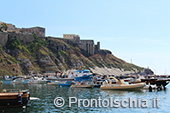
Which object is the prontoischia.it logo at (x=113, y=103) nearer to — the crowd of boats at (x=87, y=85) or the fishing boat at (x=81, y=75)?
the crowd of boats at (x=87, y=85)

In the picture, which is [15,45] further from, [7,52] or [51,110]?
[51,110]

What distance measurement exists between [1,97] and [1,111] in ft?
7.06

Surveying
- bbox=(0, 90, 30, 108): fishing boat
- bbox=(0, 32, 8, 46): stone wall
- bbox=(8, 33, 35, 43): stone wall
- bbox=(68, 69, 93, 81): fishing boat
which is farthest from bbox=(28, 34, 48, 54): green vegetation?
bbox=(0, 90, 30, 108): fishing boat

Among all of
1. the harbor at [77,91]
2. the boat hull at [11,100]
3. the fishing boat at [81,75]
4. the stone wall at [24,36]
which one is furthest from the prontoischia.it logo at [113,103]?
the stone wall at [24,36]

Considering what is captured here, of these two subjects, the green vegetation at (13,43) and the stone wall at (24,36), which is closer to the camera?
the green vegetation at (13,43)

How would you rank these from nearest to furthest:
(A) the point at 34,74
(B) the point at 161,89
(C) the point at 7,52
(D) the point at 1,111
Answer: (D) the point at 1,111 < (B) the point at 161,89 < (A) the point at 34,74 < (C) the point at 7,52

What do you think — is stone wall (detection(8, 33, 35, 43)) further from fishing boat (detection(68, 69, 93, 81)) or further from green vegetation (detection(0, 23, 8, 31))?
fishing boat (detection(68, 69, 93, 81))

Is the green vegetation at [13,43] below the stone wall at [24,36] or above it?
below

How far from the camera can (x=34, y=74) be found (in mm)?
161750

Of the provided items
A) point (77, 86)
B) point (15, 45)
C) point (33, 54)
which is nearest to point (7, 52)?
point (15, 45)

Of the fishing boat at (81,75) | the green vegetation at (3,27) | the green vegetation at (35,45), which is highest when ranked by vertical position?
the green vegetation at (3,27)

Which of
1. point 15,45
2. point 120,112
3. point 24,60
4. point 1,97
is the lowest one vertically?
point 120,112

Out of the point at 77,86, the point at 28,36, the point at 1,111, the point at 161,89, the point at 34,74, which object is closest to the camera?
the point at 1,111

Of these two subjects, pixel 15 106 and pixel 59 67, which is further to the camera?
pixel 59 67
